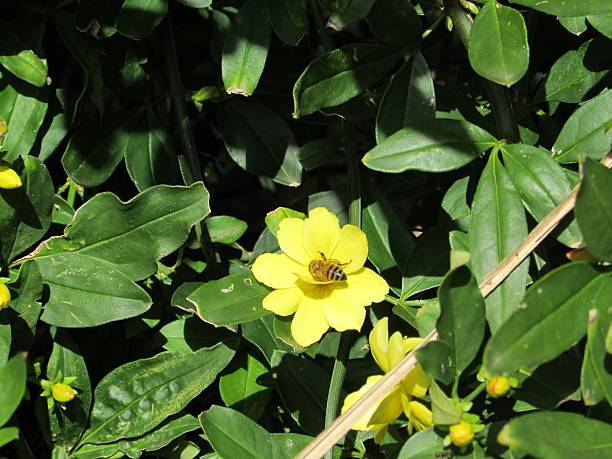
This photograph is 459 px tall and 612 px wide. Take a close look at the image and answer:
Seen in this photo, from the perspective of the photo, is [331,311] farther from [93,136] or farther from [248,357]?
[93,136]

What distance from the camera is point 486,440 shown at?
1.02m

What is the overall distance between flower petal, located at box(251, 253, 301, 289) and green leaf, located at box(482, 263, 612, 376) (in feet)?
1.19

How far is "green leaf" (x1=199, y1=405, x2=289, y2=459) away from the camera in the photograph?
1142 millimetres

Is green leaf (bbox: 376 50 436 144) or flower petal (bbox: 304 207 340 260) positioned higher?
green leaf (bbox: 376 50 436 144)

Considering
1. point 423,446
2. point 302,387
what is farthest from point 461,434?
point 302,387

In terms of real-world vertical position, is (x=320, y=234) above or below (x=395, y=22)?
below

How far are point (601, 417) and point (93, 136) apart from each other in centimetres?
94

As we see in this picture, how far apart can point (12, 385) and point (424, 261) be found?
0.62 meters

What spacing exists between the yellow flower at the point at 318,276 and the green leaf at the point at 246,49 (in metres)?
0.24

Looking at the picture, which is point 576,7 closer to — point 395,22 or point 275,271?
point 395,22

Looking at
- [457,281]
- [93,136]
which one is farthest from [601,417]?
[93,136]

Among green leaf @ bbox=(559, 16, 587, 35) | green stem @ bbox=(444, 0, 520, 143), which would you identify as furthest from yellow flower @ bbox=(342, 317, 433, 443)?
green leaf @ bbox=(559, 16, 587, 35)

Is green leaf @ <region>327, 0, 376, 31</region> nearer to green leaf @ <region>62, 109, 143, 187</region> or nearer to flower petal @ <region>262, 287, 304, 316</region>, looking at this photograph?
flower petal @ <region>262, 287, 304, 316</region>

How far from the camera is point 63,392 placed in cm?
125
